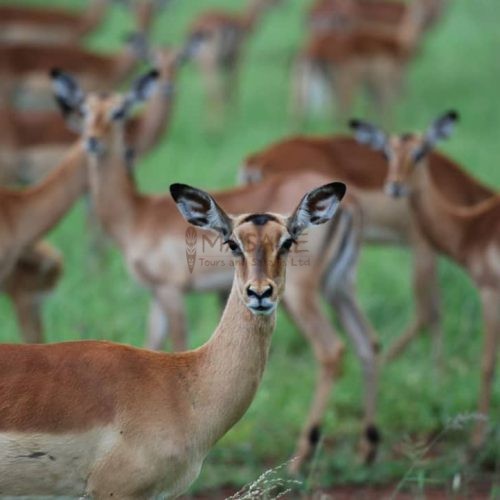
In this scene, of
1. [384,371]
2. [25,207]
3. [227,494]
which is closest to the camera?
[227,494]

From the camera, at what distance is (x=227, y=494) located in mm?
5277

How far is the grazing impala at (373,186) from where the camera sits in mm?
6969

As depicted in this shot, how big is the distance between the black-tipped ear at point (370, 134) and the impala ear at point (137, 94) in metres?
1.02

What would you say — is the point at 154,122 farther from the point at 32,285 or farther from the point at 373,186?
the point at 32,285

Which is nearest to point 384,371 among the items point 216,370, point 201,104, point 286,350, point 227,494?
point 286,350

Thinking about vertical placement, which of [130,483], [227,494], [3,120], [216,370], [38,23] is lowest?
[227,494]

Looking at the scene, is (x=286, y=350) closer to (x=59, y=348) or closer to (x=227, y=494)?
(x=227, y=494)

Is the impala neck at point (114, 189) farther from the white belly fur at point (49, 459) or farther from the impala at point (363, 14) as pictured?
the impala at point (363, 14)

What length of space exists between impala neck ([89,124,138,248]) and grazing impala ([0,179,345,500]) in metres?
2.33

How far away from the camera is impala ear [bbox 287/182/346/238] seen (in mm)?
3887

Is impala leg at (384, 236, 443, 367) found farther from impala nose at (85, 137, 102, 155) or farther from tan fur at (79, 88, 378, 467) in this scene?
impala nose at (85, 137, 102, 155)

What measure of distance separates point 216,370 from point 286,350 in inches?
133

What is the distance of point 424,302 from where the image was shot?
7.00 metres

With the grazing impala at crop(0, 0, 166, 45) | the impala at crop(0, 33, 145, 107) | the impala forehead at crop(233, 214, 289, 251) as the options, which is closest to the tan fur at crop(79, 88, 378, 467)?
the impala forehead at crop(233, 214, 289, 251)
